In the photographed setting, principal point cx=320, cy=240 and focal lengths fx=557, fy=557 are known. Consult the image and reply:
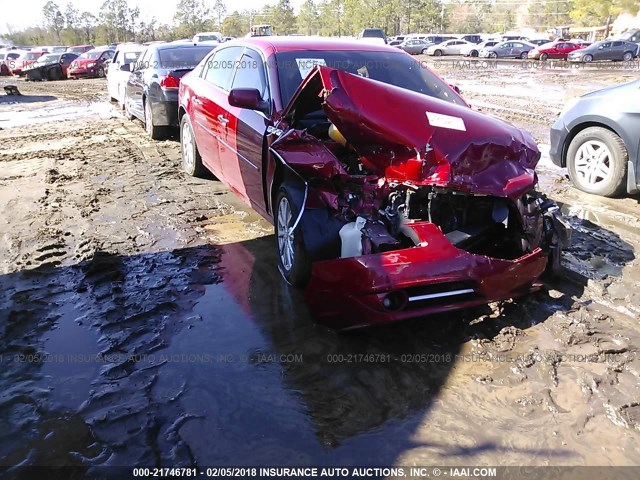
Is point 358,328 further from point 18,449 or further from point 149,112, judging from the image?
point 149,112

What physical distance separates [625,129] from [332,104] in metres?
3.78

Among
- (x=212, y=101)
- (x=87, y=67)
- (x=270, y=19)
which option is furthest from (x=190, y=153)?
(x=270, y=19)

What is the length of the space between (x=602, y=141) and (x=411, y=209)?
11.8 feet

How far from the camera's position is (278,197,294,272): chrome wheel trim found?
3.96 metres

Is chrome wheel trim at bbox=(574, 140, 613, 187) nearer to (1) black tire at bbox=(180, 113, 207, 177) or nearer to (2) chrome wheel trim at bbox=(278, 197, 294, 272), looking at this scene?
(2) chrome wheel trim at bbox=(278, 197, 294, 272)

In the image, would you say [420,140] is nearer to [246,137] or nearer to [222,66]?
[246,137]

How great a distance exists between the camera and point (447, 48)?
136ft


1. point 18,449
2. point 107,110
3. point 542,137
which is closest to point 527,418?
point 18,449

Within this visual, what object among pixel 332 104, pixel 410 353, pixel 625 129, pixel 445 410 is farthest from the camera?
pixel 625 129

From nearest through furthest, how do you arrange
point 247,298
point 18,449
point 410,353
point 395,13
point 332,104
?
point 18,449, point 410,353, point 332,104, point 247,298, point 395,13

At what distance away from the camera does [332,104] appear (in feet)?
11.6

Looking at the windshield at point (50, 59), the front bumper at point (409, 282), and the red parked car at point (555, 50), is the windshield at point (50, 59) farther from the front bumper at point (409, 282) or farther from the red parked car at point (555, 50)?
the front bumper at point (409, 282)

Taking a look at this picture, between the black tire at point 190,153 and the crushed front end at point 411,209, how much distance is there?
3.29 metres

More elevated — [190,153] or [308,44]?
[308,44]
